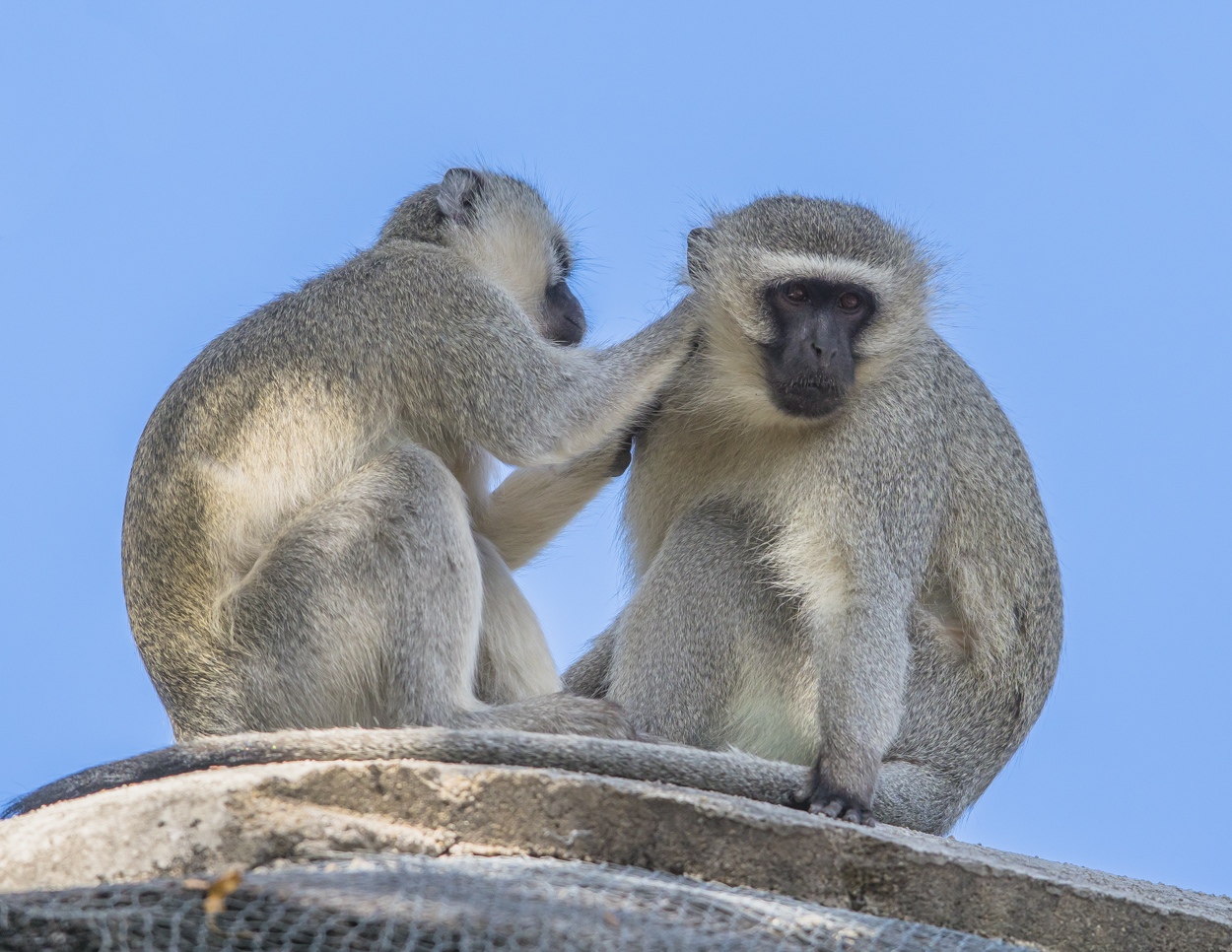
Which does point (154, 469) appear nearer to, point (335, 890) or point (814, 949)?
point (335, 890)

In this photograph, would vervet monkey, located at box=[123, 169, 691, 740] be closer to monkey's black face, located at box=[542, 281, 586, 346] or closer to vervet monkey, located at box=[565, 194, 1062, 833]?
monkey's black face, located at box=[542, 281, 586, 346]

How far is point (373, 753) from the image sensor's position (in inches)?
184

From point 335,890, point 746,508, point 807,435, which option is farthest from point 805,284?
point 335,890

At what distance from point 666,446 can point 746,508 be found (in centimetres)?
56

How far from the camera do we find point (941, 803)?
5.88m

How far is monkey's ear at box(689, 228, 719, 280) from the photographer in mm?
6457

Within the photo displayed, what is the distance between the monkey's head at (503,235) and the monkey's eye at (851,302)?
140 cm

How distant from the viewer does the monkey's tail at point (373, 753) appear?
15.3ft

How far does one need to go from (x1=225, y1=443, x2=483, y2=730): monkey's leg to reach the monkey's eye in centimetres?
197

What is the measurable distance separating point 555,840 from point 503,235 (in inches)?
137

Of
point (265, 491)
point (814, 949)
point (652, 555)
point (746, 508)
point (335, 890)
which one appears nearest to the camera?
point (335, 890)

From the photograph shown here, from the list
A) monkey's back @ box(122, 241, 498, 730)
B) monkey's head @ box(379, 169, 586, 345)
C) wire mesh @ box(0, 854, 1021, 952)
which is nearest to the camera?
wire mesh @ box(0, 854, 1021, 952)

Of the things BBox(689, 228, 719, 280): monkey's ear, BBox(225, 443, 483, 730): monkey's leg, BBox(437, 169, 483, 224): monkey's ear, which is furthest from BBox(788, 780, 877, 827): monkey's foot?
BBox(437, 169, 483, 224): monkey's ear

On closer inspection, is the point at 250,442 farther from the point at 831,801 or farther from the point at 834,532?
the point at 831,801
